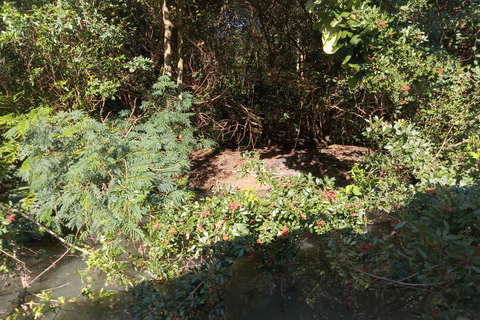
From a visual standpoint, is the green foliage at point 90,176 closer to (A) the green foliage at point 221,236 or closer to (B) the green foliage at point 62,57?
(A) the green foliage at point 221,236

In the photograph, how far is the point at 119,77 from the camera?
6.18m

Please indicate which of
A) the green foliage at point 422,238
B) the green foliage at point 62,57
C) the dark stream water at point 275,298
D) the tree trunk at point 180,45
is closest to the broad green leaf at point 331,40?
the green foliage at point 422,238

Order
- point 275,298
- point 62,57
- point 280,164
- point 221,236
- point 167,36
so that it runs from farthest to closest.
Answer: point 280,164 → point 167,36 → point 62,57 → point 275,298 → point 221,236

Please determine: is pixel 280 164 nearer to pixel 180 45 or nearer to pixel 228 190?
pixel 180 45

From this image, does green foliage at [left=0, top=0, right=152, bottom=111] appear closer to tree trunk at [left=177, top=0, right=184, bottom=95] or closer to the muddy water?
tree trunk at [left=177, top=0, right=184, bottom=95]

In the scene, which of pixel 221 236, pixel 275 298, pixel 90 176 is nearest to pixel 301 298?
pixel 275 298

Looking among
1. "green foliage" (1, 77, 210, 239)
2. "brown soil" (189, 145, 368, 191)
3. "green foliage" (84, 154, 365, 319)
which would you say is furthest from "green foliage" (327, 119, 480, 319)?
"brown soil" (189, 145, 368, 191)

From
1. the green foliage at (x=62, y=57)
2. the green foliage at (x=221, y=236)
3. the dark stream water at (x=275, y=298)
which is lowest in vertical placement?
the dark stream water at (x=275, y=298)

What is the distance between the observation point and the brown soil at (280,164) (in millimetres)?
6895

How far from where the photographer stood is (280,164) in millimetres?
7527

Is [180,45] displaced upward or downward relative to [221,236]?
upward

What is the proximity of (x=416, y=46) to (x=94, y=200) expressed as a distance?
342cm

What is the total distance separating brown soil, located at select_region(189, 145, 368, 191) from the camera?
689 centimetres

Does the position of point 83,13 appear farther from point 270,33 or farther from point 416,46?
point 416,46
